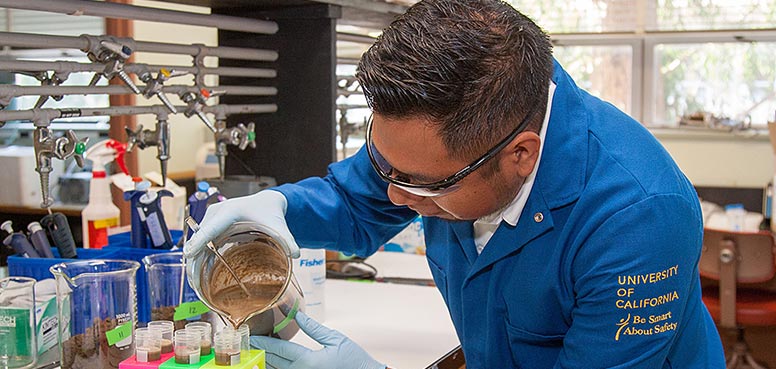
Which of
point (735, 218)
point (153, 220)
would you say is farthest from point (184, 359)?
point (735, 218)

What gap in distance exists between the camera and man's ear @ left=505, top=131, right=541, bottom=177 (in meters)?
1.23

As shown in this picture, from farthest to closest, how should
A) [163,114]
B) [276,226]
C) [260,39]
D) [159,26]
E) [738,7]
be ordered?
[738,7], [159,26], [260,39], [163,114], [276,226]

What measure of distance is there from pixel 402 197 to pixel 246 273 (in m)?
0.33

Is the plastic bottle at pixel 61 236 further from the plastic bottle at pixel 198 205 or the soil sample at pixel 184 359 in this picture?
the soil sample at pixel 184 359

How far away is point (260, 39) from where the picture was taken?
7.86 feet

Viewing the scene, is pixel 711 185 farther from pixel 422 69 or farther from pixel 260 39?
pixel 422 69

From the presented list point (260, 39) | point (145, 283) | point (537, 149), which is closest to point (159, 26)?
point (260, 39)

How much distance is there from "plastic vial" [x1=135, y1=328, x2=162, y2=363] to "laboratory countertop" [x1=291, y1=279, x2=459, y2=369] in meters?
0.51

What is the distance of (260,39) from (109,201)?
64 cm

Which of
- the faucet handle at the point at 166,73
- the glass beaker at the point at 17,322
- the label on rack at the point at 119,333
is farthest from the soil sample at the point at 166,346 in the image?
the faucet handle at the point at 166,73

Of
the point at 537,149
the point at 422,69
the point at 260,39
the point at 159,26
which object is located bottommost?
the point at 537,149

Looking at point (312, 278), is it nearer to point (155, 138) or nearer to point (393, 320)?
point (393, 320)

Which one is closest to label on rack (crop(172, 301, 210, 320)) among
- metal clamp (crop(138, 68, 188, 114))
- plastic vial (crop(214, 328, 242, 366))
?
plastic vial (crop(214, 328, 242, 366))

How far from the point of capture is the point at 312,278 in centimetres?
198
